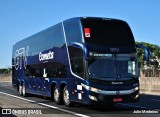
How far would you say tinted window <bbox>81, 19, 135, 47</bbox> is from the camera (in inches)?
659

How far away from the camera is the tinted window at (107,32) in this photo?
1675 cm

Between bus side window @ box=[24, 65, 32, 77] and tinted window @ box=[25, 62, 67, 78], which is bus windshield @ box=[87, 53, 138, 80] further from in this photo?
bus side window @ box=[24, 65, 32, 77]

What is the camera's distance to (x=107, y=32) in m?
17.1

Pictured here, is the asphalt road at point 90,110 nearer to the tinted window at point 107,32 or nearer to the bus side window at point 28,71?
the tinted window at point 107,32

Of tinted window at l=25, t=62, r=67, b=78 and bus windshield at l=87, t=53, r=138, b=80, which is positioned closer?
bus windshield at l=87, t=53, r=138, b=80

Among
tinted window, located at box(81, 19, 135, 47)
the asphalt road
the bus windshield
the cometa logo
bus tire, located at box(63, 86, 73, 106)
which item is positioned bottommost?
the asphalt road

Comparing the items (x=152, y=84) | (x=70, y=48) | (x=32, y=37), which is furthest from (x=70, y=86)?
Answer: (x=152, y=84)

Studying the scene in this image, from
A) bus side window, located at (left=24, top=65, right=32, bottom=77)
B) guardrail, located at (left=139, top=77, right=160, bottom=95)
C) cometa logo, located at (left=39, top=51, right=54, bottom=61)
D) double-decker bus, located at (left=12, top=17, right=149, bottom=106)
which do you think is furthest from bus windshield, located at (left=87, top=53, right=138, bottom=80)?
guardrail, located at (left=139, top=77, right=160, bottom=95)

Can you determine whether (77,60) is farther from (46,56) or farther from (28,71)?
(28,71)

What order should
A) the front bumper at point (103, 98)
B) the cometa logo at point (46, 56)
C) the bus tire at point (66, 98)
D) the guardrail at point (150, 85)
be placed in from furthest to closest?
the guardrail at point (150, 85)
the cometa logo at point (46, 56)
the bus tire at point (66, 98)
the front bumper at point (103, 98)

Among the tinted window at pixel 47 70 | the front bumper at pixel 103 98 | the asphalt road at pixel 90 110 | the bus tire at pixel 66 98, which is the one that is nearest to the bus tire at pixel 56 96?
the asphalt road at pixel 90 110

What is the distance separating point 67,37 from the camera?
61.7 ft

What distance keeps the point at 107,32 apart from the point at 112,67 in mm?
1705

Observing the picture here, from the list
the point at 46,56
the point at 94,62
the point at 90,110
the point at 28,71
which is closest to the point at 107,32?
the point at 94,62
